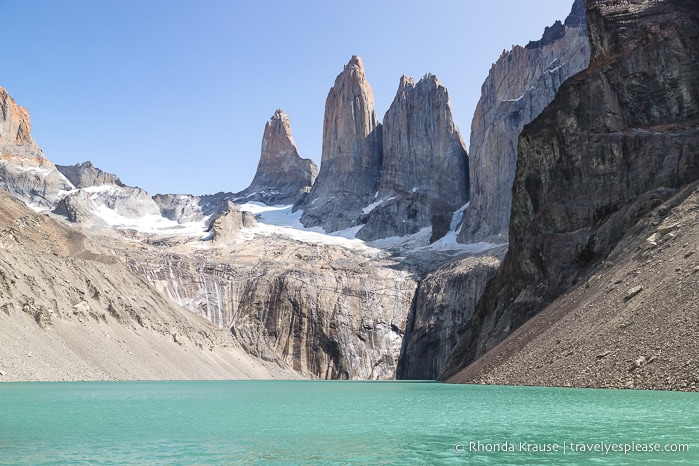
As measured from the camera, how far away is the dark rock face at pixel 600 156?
50688 millimetres

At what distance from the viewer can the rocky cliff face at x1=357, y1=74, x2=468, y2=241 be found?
162500 millimetres

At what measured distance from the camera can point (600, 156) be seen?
5484cm

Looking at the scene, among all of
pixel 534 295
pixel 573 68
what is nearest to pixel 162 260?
pixel 534 295

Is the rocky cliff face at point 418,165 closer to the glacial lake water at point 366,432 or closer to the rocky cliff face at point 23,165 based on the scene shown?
the rocky cliff face at point 23,165

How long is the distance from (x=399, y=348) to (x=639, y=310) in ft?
251

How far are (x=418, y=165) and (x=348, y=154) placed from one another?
23.0m

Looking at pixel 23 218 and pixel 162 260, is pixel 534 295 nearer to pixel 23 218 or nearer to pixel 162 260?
pixel 23 218

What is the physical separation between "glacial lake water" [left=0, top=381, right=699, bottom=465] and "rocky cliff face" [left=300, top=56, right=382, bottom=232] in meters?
151

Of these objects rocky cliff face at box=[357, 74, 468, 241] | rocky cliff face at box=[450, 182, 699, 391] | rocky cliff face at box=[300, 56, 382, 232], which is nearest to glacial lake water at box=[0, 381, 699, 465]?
rocky cliff face at box=[450, 182, 699, 391]

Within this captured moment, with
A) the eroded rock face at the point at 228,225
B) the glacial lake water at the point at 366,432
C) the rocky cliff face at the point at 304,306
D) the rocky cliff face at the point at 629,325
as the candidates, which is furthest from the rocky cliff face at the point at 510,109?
the glacial lake water at the point at 366,432

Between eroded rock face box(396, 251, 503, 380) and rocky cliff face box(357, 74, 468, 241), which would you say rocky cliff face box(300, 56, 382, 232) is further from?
eroded rock face box(396, 251, 503, 380)

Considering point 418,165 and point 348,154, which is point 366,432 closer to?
point 418,165

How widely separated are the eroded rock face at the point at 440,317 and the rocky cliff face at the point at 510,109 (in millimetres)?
23305

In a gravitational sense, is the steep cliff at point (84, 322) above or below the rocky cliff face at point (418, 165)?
below
